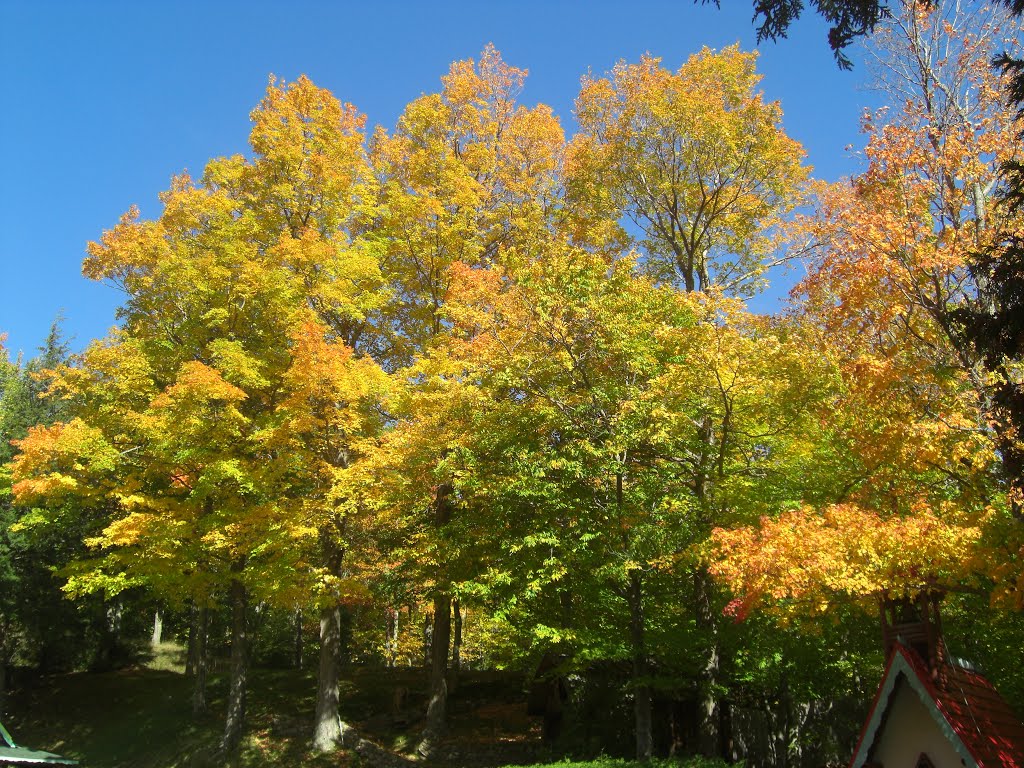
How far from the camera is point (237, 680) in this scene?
56.8 ft

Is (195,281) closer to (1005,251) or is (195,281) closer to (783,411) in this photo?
(783,411)

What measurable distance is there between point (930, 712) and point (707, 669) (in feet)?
16.0

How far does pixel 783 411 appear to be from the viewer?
12438 mm

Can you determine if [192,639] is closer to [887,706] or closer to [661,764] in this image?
[661,764]

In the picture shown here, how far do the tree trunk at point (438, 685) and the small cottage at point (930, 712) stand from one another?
32.2ft

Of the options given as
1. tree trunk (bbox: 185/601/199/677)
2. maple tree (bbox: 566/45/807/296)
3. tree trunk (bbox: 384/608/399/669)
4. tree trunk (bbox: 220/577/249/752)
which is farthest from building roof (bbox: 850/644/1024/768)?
tree trunk (bbox: 185/601/199/677)

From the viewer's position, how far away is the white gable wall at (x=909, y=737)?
8281 millimetres

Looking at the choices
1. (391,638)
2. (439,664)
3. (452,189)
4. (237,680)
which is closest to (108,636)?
(391,638)

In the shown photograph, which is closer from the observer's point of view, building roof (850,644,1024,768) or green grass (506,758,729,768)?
building roof (850,644,1024,768)

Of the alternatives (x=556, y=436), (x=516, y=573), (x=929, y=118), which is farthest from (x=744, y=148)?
(x=516, y=573)

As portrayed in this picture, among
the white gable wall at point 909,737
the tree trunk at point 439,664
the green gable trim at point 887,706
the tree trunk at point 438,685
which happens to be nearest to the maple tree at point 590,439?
the tree trunk at point 439,664

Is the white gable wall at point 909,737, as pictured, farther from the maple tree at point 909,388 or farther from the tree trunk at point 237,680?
the tree trunk at point 237,680

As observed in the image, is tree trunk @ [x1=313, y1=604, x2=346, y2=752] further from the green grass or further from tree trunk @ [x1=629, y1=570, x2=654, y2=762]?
tree trunk @ [x1=629, y1=570, x2=654, y2=762]

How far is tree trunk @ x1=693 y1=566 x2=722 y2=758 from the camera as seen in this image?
12.7 m
